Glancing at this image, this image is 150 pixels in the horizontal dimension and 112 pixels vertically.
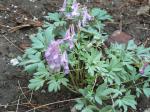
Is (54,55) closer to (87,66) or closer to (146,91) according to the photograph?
(87,66)

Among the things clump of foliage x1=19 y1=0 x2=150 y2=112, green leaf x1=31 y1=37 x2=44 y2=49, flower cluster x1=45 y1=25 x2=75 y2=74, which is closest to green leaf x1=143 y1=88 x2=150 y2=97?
clump of foliage x1=19 y1=0 x2=150 y2=112

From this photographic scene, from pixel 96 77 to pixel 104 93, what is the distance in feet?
0.39

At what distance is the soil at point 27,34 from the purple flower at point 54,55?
0.32 metres

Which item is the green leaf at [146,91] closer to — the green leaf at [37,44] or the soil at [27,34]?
the soil at [27,34]

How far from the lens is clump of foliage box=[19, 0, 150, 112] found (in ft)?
6.84

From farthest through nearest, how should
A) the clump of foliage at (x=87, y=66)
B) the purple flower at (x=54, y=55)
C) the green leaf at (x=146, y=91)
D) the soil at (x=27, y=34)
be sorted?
the soil at (x=27, y=34) < the green leaf at (x=146, y=91) < the clump of foliage at (x=87, y=66) < the purple flower at (x=54, y=55)

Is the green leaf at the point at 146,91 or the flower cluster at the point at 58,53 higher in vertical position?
the flower cluster at the point at 58,53

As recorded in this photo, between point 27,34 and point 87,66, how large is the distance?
74cm

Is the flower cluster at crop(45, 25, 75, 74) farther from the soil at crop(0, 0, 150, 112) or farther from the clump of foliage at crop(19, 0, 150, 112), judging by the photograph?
the soil at crop(0, 0, 150, 112)

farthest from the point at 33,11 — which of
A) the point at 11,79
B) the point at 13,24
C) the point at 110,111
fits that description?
the point at 110,111

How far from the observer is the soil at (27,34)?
2.31 metres

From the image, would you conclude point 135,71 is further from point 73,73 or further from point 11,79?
point 11,79

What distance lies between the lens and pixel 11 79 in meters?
2.41

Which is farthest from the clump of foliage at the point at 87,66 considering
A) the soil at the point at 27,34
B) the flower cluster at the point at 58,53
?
the soil at the point at 27,34
